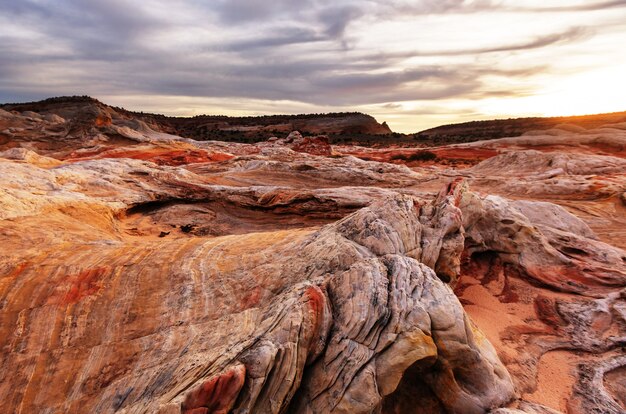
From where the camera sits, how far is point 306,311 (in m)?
4.60

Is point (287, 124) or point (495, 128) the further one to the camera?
point (287, 124)

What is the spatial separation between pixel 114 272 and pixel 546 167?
2228 cm

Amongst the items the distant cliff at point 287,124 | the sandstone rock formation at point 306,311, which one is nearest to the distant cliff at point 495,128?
the distant cliff at point 287,124

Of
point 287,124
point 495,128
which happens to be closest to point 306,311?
point 287,124

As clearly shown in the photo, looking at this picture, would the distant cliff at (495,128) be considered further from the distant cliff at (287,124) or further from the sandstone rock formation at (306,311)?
the sandstone rock formation at (306,311)

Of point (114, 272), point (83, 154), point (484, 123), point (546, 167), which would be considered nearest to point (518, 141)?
point (546, 167)

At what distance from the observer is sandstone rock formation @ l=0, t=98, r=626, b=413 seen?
425 centimetres

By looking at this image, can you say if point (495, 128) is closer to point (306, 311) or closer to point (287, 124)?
point (287, 124)

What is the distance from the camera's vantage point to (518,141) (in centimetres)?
4088

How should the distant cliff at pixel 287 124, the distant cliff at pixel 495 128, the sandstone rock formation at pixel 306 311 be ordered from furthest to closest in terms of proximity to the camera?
the distant cliff at pixel 287 124, the distant cliff at pixel 495 128, the sandstone rock formation at pixel 306 311

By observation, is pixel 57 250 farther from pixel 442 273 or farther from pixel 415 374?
pixel 442 273

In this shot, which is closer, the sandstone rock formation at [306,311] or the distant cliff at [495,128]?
the sandstone rock formation at [306,311]

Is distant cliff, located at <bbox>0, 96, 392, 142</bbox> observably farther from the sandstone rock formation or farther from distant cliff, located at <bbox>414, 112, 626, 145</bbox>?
the sandstone rock formation

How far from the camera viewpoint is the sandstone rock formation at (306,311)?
425 cm
